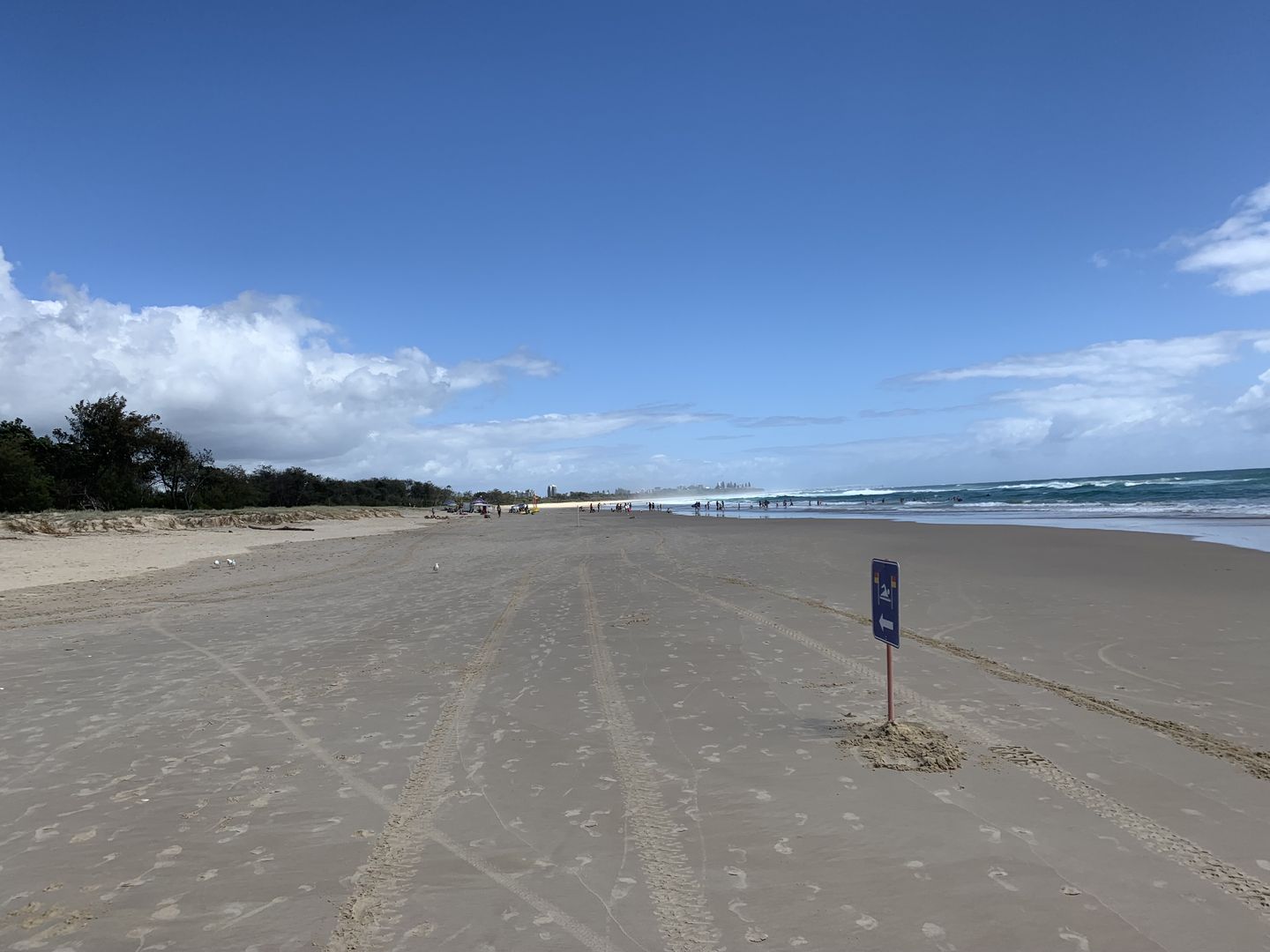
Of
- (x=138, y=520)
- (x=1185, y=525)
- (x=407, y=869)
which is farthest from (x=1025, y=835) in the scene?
(x=138, y=520)

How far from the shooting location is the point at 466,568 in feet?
70.5

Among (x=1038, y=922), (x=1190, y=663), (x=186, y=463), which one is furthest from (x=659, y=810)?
(x=186, y=463)

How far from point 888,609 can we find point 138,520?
Answer: 40660mm

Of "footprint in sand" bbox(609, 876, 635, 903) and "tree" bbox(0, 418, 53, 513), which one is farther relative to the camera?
"tree" bbox(0, 418, 53, 513)

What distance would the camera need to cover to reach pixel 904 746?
575cm

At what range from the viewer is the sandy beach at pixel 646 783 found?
357 cm

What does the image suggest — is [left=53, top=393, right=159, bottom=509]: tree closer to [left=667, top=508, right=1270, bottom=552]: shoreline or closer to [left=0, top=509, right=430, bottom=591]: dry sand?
[left=0, top=509, right=430, bottom=591]: dry sand

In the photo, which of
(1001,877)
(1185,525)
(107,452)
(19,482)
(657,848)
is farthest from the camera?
(107,452)

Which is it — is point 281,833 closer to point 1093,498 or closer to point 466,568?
point 466,568

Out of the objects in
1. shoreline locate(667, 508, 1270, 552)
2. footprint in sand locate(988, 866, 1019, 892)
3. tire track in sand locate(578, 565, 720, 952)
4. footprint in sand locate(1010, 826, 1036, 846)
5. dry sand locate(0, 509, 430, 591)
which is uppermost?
shoreline locate(667, 508, 1270, 552)

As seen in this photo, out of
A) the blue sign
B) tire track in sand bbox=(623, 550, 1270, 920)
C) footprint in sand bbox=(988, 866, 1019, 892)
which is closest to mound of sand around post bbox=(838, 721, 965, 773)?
tire track in sand bbox=(623, 550, 1270, 920)

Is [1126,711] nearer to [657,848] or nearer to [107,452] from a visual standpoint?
[657,848]

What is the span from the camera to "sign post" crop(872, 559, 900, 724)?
608 centimetres

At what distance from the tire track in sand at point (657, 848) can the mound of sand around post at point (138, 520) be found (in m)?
33.1
